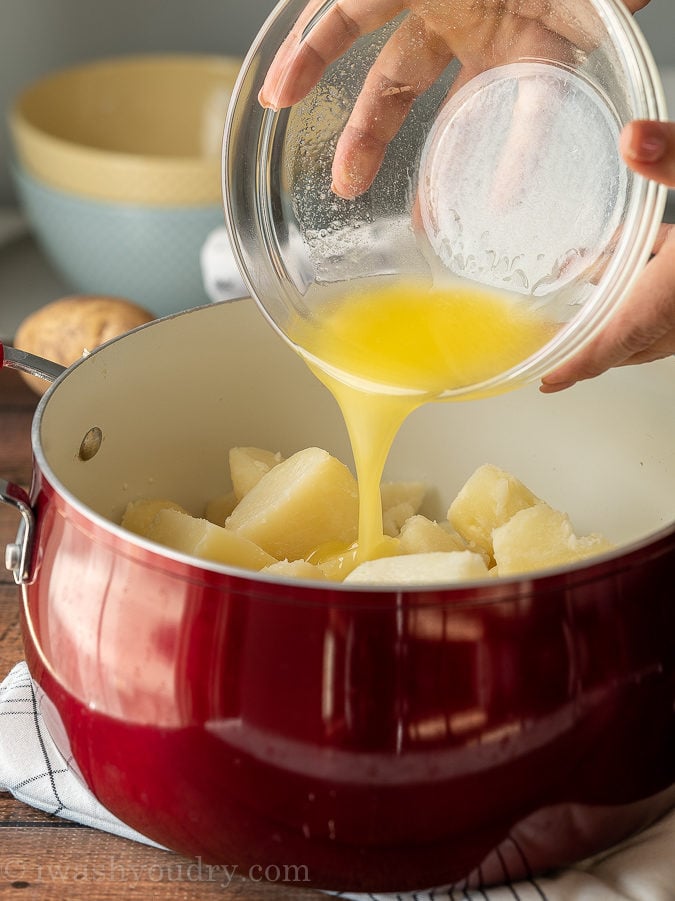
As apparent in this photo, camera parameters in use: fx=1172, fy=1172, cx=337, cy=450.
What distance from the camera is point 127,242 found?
6.77 feet

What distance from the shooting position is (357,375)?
1126mm

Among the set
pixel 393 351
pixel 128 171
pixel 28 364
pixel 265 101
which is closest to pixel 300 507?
pixel 393 351

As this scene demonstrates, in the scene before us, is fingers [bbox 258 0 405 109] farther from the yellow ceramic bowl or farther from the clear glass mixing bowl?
the yellow ceramic bowl

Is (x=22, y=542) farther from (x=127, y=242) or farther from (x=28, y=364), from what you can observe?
(x=127, y=242)

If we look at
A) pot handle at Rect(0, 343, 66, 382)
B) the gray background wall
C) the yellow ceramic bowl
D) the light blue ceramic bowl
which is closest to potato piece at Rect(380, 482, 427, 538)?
pot handle at Rect(0, 343, 66, 382)

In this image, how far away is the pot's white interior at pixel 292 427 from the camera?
119cm

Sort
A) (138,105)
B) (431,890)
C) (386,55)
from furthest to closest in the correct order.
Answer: (138,105), (386,55), (431,890)

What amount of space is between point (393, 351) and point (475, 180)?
18 cm

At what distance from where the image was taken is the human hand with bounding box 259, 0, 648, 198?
42.7 inches

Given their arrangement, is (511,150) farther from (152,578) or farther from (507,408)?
(152,578)

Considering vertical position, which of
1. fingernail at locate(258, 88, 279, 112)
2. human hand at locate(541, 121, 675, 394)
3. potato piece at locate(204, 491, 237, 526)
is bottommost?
potato piece at locate(204, 491, 237, 526)

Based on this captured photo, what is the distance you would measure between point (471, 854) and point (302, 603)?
0.80 ft

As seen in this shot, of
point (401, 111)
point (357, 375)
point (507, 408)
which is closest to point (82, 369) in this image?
point (357, 375)

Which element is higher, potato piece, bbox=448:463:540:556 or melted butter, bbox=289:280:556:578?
melted butter, bbox=289:280:556:578
